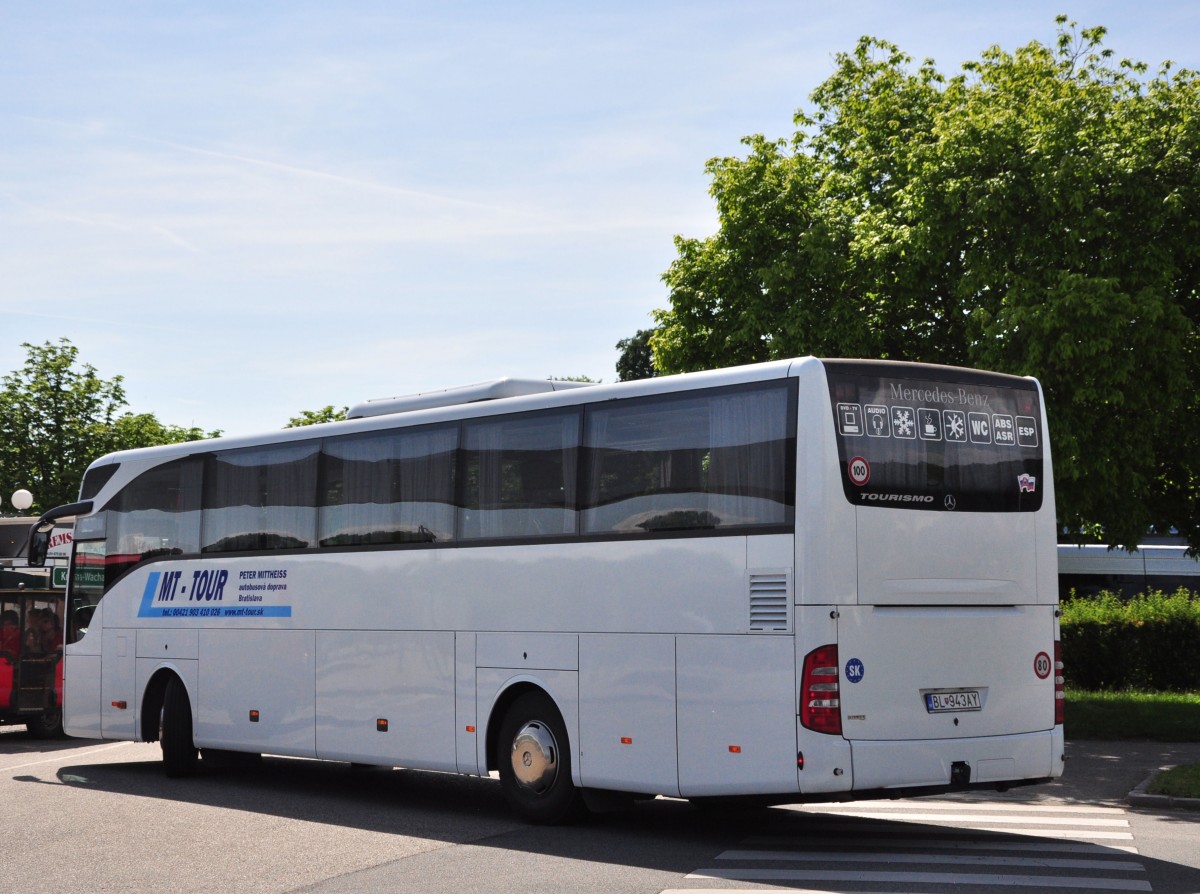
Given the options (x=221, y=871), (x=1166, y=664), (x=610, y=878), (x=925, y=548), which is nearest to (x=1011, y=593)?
(x=925, y=548)

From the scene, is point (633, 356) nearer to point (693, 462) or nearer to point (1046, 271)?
point (1046, 271)

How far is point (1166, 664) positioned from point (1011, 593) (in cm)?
2050

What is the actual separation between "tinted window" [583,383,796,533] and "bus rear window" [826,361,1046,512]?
1.52ft

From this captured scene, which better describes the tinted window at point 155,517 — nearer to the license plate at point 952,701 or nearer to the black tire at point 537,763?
the black tire at point 537,763

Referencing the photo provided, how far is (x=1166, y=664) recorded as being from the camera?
30.1 m

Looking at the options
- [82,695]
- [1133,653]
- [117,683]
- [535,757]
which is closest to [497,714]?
[535,757]

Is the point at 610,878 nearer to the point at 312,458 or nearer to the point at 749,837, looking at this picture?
the point at 749,837

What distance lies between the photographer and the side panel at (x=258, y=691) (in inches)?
605

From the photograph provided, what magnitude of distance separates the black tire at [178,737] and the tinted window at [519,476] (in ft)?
17.3

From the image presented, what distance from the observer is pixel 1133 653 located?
1185 inches

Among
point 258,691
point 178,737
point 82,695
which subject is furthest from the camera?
point 82,695

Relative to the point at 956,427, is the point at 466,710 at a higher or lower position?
lower

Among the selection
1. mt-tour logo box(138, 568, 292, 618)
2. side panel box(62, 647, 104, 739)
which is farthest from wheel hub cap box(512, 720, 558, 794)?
side panel box(62, 647, 104, 739)

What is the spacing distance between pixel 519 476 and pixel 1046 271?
394 inches
